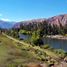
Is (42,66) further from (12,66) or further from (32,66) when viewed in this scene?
(12,66)

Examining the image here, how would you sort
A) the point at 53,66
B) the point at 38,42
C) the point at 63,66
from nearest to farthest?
the point at 63,66
the point at 53,66
the point at 38,42

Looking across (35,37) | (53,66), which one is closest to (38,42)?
(35,37)

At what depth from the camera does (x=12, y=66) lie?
3092 centimetres

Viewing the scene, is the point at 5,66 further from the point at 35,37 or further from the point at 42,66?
the point at 35,37

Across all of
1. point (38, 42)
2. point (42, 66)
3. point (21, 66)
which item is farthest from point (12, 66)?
point (38, 42)

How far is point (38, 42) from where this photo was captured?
94.6 metres

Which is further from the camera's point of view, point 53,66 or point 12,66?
point 53,66

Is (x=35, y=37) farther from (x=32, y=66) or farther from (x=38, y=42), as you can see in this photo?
(x=32, y=66)

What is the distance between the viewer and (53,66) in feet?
110

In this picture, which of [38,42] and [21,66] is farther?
[38,42]

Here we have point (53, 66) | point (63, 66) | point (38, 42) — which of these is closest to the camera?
point (63, 66)

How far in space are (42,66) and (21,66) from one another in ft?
9.35

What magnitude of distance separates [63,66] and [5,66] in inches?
301

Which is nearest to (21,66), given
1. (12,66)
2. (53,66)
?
(12,66)
